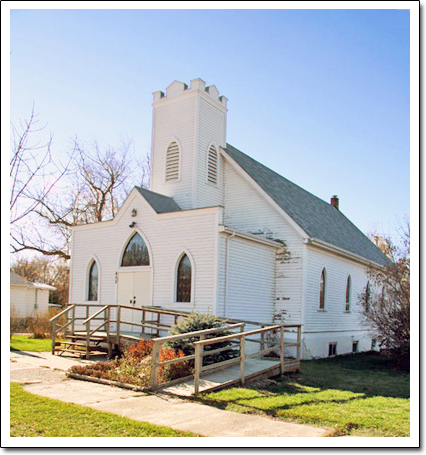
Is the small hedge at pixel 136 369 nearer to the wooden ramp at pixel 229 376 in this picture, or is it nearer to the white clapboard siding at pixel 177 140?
the wooden ramp at pixel 229 376

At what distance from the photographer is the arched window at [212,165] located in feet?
70.1

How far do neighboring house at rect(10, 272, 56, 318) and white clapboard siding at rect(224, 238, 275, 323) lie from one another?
25.3 meters

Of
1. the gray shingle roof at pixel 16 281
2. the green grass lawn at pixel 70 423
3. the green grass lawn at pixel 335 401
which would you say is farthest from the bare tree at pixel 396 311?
the gray shingle roof at pixel 16 281

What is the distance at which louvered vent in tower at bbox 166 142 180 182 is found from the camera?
21375 millimetres

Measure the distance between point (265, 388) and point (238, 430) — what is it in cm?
396

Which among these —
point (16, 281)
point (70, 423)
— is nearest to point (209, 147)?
point (70, 423)

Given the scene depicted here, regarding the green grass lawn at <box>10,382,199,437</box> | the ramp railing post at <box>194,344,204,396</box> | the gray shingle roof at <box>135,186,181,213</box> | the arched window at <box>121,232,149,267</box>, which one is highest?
the gray shingle roof at <box>135,186,181,213</box>

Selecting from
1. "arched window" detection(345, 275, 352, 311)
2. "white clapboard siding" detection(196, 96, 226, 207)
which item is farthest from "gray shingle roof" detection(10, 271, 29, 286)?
"arched window" detection(345, 275, 352, 311)

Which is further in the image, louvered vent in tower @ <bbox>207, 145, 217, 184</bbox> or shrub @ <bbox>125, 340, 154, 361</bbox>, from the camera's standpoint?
louvered vent in tower @ <bbox>207, 145, 217, 184</bbox>

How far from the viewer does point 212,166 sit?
21641 millimetres

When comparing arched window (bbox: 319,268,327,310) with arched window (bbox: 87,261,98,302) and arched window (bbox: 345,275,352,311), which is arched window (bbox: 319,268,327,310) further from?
arched window (bbox: 87,261,98,302)

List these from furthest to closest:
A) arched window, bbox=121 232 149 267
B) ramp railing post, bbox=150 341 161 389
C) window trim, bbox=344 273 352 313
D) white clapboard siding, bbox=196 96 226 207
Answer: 1. window trim, bbox=344 273 352 313
2. white clapboard siding, bbox=196 96 226 207
3. arched window, bbox=121 232 149 267
4. ramp railing post, bbox=150 341 161 389
